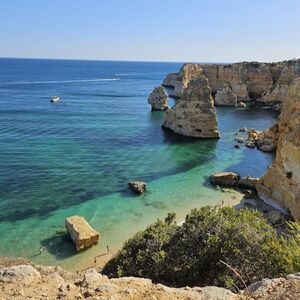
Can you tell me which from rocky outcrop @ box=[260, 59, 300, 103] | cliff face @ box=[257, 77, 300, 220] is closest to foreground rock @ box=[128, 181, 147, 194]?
cliff face @ box=[257, 77, 300, 220]

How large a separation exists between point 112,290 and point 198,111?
44540 mm

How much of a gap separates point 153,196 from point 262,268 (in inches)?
724

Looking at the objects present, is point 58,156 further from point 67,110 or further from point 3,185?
point 67,110

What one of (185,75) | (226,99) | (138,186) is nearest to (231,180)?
(138,186)

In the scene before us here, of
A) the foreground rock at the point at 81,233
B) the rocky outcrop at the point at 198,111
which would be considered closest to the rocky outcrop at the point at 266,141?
the rocky outcrop at the point at 198,111

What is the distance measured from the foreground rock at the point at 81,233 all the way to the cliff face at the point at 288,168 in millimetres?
13143

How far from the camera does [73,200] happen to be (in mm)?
28562

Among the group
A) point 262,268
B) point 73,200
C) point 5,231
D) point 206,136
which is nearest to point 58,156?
point 73,200

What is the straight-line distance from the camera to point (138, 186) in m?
30.3

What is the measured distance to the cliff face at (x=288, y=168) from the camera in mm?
25750

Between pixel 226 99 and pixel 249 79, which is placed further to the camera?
pixel 249 79

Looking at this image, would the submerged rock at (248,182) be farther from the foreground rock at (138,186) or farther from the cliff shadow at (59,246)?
the cliff shadow at (59,246)

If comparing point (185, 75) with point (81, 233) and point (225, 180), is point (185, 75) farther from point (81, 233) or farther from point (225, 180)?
point (81, 233)

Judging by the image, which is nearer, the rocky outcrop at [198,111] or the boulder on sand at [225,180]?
the boulder on sand at [225,180]
